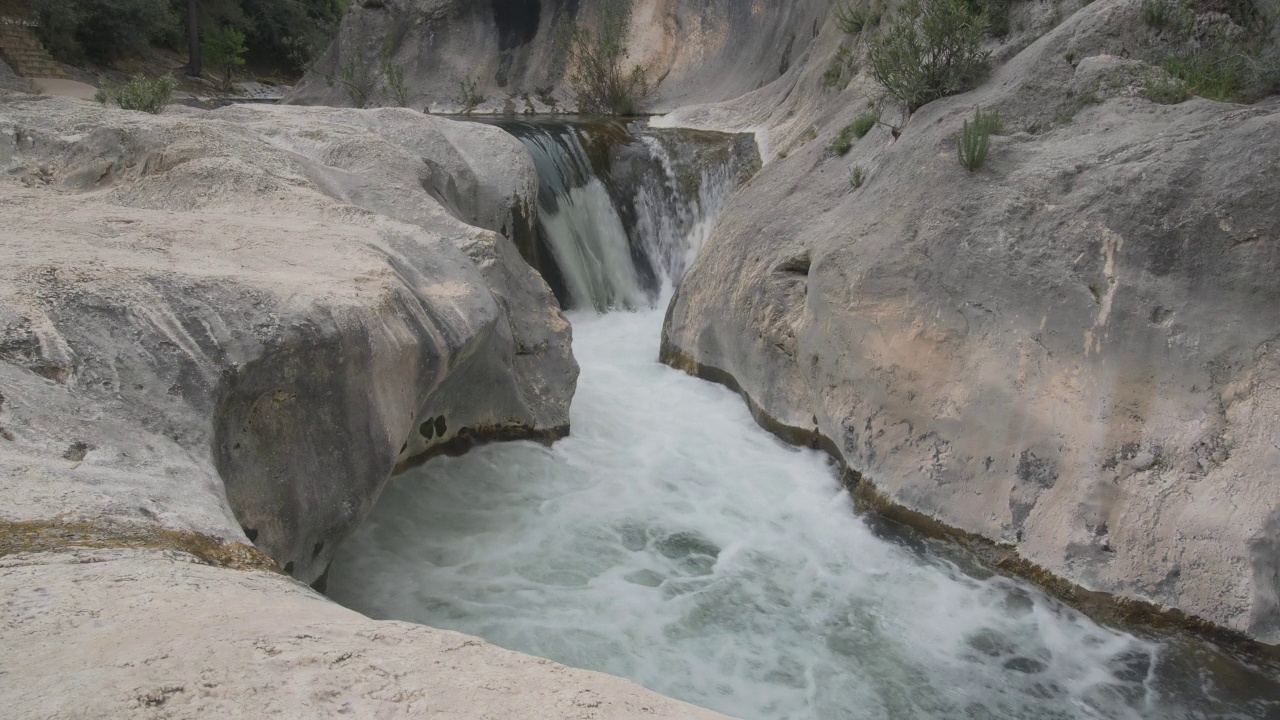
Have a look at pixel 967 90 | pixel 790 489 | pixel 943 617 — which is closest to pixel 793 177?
pixel 967 90

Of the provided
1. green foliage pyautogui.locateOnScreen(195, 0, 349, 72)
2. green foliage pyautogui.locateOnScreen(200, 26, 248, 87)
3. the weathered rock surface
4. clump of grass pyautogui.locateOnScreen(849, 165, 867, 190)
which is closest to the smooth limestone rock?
clump of grass pyautogui.locateOnScreen(849, 165, 867, 190)

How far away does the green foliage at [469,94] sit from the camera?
20.6 m

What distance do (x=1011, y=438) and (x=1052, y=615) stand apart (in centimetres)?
96

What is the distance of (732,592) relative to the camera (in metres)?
4.57

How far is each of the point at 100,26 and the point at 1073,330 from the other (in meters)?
25.2

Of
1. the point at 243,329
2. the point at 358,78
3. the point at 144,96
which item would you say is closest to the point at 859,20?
the point at 144,96

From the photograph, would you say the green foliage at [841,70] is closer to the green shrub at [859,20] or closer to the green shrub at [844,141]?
the green shrub at [859,20]

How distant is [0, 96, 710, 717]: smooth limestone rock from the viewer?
1.77 meters

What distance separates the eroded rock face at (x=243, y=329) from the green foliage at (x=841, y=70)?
5.17 m

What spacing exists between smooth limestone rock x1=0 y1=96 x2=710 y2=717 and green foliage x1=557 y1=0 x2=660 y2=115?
11.0 meters

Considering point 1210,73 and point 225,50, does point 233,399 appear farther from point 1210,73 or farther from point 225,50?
point 225,50

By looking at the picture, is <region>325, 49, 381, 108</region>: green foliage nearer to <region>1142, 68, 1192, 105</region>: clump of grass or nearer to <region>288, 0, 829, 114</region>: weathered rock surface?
→ <region>288, 0, 829, 114</region>: weathered rock surface

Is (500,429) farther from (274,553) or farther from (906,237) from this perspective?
(906,237)

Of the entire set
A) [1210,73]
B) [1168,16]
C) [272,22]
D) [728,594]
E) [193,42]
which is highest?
[272,22]
